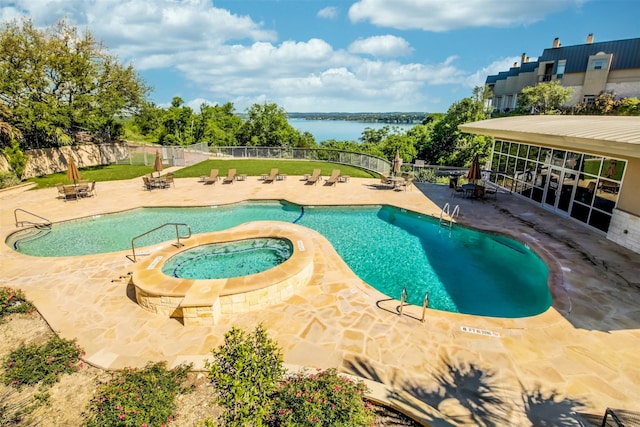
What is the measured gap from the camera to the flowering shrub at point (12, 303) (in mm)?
6812

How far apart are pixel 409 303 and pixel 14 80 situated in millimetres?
25561

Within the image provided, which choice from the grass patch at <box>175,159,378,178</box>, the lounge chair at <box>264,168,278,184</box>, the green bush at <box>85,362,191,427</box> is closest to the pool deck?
the green bush at <box>85,362,191,427</box>

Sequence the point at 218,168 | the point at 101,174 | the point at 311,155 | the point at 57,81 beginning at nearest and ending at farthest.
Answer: the point at 57,81
the point at 101,174
the point at 218,168
the point at 311,155

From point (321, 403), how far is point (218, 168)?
22.0 m

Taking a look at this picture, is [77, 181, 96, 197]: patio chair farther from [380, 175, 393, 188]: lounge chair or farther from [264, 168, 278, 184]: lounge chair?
[380, 175, 393, 188]: lounge chair

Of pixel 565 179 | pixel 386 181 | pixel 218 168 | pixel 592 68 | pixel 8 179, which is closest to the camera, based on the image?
pixel 565 179

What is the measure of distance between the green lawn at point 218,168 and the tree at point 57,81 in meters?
2.97

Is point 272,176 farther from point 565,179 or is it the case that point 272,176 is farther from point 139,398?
point 139,398

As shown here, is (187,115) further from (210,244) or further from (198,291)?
(198,291)

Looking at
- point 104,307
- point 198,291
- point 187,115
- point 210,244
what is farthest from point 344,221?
point 187,115

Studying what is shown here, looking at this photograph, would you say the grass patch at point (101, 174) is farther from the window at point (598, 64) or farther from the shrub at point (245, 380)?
the window at point (598, 64)

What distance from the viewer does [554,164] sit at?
13922 mm

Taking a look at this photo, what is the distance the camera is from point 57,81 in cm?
2109

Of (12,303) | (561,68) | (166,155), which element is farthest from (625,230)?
(561,68)
